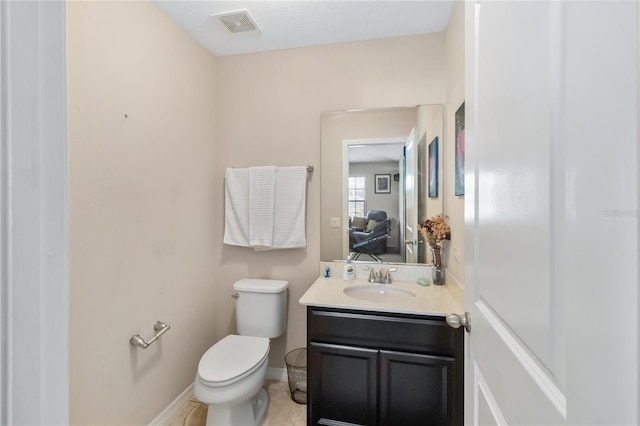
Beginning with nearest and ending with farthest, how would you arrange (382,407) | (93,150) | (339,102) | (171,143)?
(93,150) < (382,407) < (171,143) < (339,102)

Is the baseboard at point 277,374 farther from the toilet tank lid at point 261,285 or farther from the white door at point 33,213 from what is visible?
the white door at point 33,213

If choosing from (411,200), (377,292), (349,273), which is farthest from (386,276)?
(411,200)

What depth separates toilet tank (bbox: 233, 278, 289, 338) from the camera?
1923mm

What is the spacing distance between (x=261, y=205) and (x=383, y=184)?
0.89m

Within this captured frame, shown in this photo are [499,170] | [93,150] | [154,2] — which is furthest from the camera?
[154,2]

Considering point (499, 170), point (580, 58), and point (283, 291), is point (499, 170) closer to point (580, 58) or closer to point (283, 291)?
point (580, 58)

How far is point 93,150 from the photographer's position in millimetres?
1265

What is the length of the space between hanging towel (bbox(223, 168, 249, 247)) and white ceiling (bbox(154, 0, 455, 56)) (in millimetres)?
921

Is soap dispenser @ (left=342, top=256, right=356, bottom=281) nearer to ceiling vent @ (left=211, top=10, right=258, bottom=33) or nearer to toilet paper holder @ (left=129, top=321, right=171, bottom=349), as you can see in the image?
toilet paper holder @ (left=129, top=321, right=171, bottom=349)

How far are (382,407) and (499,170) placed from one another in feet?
4.25

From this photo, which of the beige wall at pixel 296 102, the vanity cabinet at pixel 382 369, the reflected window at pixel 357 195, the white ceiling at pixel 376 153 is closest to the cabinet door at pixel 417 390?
the vanity cabinet at pixel 382 369

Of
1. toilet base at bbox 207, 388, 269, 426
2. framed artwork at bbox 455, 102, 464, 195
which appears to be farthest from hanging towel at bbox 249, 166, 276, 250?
framed artwork at bbox 455, 102, 464, 195

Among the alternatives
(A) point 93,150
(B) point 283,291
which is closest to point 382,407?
(B) point 283,291

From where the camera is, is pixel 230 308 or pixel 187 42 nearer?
pixel 187 42
